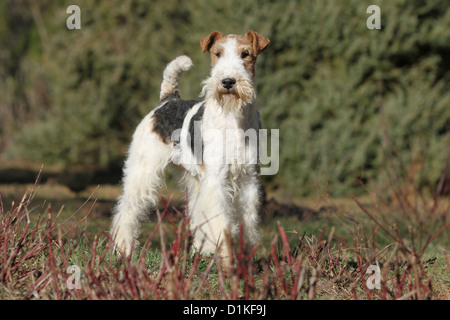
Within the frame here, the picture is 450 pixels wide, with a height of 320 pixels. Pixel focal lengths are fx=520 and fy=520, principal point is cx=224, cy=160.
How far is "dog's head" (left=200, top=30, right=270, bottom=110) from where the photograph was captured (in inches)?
139

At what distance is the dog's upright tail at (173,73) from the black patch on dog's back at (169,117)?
0.92ft

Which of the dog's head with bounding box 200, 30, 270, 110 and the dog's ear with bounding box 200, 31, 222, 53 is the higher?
the dog's ear with bounding box 200, 31, 222, 53

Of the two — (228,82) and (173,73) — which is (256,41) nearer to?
(228,82)

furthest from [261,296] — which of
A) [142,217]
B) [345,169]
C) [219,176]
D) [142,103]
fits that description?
[142,103]

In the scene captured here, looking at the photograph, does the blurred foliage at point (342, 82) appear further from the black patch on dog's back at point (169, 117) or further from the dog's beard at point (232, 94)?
the dog's beard at point (232, 94)

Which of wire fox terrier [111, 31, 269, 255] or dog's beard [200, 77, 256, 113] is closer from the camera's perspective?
dog's beard [200, 77, 256, 113]

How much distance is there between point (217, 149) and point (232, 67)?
61cm

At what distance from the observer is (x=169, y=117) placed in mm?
4469

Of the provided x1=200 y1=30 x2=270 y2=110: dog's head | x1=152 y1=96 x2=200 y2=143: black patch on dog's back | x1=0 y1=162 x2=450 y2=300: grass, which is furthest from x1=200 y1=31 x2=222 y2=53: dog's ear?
x1=0 y1=162 x2=450 y2=300: grass

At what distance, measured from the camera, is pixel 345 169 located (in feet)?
27.0

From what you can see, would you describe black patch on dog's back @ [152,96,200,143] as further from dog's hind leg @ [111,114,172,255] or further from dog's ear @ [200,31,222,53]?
dog's ear @ [200,31,222,53]

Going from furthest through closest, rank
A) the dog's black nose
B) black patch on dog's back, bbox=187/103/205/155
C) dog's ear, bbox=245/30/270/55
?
black patch on dog's back, bbox=187/103/205/155
dog's ear, bbox=245/30/270/55
the dog's black nose

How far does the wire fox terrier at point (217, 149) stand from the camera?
12.0 ft
